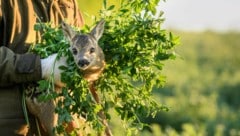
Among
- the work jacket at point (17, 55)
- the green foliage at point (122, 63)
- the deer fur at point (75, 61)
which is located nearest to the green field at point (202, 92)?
the green foliage at point (122, 63)

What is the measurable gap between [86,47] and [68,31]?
0.12m

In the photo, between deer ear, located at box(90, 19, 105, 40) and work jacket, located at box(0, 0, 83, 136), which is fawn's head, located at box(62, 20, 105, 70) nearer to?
deer ear, located at box(90, 19, 105, 40)

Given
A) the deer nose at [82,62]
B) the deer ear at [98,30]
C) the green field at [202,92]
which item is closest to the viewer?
the deer nose at [82,62]

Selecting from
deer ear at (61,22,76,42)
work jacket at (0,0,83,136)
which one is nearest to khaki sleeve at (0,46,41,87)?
work jacket at (0,0,83,136)

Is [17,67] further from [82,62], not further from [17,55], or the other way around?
[82,62]

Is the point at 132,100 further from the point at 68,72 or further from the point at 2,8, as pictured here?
the point at 2,8

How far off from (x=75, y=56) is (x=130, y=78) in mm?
444

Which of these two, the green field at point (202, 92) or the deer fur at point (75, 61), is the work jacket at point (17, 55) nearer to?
the deer fur at point (75, 61)

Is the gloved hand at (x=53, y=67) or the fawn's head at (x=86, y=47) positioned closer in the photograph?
the fawn's head at (x=86, y=47)

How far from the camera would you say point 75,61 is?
457cm

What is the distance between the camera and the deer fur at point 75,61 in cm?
455

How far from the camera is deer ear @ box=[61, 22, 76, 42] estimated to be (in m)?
4.61

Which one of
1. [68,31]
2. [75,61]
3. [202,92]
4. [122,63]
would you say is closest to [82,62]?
[75,61]

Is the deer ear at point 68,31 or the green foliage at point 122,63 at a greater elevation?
the deer ear at point 68,31
